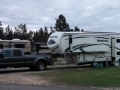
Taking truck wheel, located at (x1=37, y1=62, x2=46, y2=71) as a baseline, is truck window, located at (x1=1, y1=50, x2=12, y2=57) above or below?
above

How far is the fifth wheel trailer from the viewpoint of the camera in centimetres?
2152

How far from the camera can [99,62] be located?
23.5 m

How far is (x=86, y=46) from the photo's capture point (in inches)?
876

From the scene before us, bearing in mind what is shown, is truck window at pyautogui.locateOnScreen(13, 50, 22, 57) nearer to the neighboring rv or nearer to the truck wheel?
the truck wheel

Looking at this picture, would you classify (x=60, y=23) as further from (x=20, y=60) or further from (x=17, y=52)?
(x=20, y=60)

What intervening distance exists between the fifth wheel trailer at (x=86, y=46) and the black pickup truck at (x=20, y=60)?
182 centimetres

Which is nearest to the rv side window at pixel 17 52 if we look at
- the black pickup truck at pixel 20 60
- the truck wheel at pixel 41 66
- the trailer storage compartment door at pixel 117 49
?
the black pickup truck at pixel 20 60

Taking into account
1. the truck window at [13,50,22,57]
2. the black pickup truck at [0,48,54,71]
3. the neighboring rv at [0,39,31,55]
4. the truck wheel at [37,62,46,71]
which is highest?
the neighboring rv at [0,39,31,55]

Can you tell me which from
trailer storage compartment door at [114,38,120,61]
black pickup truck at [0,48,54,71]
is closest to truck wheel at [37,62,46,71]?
black pickup truck at [0,48,54,71]

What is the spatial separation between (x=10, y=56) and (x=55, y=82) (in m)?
6.42

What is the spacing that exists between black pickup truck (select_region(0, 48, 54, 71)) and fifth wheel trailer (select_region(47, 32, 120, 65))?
1.82 metres

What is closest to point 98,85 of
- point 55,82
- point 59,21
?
point 55,82

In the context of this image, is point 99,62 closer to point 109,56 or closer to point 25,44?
point 109,56

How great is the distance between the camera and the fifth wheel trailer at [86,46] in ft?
70.6
